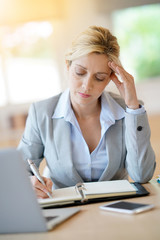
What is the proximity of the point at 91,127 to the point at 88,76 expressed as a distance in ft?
0.96

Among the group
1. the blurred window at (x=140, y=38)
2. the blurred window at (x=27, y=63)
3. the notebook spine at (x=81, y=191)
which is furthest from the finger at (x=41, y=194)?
the blurred window at (x=140, y=38)

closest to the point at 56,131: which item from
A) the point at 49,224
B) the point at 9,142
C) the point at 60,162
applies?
the point at 60,162

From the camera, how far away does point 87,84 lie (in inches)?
67.7

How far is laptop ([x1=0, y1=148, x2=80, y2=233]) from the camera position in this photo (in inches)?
40.2

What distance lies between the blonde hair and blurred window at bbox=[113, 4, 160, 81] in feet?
19.5

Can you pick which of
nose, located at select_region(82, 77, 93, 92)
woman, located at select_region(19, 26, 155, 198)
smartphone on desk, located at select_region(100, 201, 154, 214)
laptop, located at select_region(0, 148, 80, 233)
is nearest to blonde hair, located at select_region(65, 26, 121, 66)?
woman, located at select_region(19, 26, 155, 198)

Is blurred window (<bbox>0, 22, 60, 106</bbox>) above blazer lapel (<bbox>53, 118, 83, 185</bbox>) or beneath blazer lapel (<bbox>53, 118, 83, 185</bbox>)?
beneath

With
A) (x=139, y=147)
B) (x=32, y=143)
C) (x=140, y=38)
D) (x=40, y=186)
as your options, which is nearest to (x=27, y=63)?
(x=140, y=38)

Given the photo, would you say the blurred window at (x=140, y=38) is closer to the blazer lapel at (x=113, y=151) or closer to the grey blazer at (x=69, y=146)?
the grey blazer at (x=69, y=146)

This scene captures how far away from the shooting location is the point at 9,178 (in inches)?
41.2

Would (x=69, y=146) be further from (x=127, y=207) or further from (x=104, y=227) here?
(x=104, y=227)

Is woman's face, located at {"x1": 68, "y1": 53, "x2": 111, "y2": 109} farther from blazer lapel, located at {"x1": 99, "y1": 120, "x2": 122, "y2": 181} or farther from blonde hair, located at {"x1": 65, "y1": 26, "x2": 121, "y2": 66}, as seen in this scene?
blazer lapel, located at {"x1": 99, "y1": 120, "x2": 122, "y2": 181}

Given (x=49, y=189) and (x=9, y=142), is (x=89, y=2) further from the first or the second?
(x=49, y=189)

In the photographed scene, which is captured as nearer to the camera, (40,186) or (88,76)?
(40,186)
